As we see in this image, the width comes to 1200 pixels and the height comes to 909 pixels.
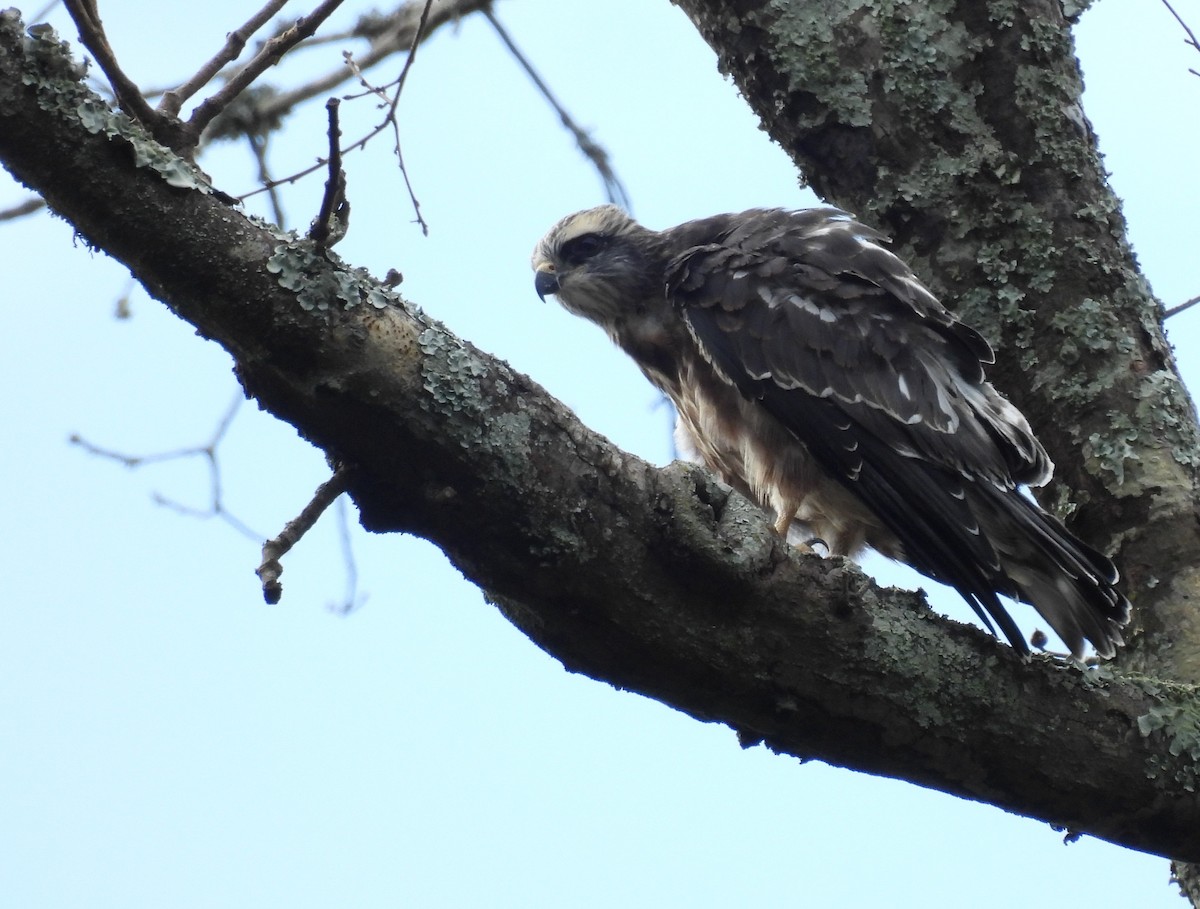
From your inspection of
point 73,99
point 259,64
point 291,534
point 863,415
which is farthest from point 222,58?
point 863,415

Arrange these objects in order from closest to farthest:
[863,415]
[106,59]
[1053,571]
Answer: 1. [106,59]
2. [1053,571]
3. [863,415]

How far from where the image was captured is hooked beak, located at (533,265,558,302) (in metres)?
5.92

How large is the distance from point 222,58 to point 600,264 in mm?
2966

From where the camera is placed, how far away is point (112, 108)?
2412 mm

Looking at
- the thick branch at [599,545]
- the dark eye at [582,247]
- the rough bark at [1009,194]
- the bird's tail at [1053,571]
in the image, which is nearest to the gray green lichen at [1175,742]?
the thick branch at [599,545]

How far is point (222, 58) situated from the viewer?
2.88 metres

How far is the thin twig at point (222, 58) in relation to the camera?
275cm

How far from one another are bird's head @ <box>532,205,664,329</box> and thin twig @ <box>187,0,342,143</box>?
263 centimetres

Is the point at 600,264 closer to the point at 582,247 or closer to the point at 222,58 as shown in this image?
the point at 582,247

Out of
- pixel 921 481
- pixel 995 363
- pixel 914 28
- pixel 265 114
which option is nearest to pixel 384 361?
pixel 921 481

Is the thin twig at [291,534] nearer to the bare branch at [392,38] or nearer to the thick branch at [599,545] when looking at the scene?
the thick branch at [599,545]

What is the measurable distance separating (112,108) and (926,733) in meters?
2.20

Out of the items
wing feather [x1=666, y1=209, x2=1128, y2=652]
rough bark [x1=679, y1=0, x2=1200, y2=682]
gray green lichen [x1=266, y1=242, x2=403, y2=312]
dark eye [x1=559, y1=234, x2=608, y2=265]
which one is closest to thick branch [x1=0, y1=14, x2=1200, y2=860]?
gray green lichen [x1=266, y1=242, x2=403, y2=312]

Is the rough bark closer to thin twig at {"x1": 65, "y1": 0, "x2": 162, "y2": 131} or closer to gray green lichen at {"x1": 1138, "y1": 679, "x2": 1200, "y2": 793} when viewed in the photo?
gray green lichen at {"x1": 1138, "y1": 679, "x2": 1200, "y2": 793}
